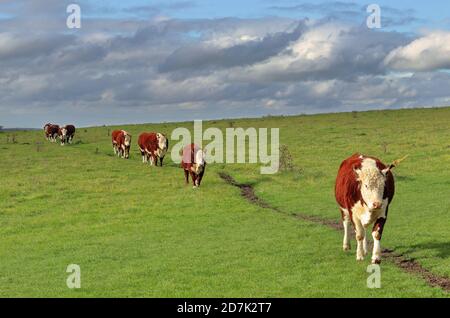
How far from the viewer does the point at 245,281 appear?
1226 cm

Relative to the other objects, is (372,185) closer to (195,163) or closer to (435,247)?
Result: (435,247)

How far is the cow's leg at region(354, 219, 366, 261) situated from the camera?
13.4 metres

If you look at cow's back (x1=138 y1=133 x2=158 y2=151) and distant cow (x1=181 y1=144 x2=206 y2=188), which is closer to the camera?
distant cow (x1=181 y1=144 x2=206 y2=188)

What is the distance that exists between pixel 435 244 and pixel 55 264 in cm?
1034

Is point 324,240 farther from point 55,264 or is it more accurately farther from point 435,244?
point 55,264

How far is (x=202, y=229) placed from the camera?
63.2ft

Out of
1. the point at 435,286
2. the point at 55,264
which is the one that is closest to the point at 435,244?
the point at 435,286

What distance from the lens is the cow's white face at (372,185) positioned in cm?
1248

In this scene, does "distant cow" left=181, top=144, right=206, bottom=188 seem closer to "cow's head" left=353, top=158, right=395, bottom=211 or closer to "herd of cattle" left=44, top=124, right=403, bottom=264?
"herd of cattle" left=44, top=124, right=403, bottom=264

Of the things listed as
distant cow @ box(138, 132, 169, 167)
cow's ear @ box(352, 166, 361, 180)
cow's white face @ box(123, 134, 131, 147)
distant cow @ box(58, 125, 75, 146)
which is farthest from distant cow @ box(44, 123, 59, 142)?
cow's ear @ box(352, 166, 361, 180)

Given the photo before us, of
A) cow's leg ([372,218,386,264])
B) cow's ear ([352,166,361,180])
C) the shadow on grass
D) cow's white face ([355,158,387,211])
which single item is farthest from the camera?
the shadow on grass

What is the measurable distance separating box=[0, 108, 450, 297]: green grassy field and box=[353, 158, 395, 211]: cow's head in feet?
5.21

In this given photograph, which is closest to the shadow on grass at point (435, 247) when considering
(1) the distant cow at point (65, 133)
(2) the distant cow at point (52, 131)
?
(1) the distant cow at point (65, 133)
